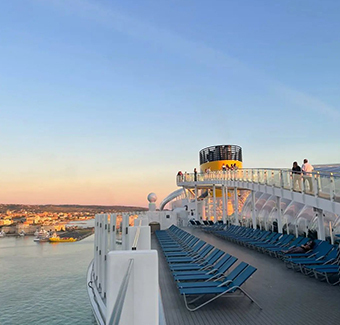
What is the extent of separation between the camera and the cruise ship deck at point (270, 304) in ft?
14.3

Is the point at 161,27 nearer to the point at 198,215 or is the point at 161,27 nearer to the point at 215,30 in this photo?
the point at 215,30

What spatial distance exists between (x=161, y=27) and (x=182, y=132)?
47.6 ft

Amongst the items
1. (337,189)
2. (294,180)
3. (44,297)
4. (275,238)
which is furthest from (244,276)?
(44,297)

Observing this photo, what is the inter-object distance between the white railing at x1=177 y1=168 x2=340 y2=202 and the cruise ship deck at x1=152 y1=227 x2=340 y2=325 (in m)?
2.92

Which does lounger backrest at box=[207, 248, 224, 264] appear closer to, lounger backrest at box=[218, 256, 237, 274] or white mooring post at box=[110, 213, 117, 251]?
lounger backrest at box=[218, 256, 237, 274]

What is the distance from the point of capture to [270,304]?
5.05 metres

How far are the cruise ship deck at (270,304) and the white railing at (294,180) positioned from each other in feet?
9.58

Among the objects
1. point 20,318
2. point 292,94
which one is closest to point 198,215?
point 292,94

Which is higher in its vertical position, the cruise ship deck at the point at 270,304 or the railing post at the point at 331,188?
the railing post at the point at 331,188

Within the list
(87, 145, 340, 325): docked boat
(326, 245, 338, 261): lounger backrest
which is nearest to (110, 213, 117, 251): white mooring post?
(87, 145, 340, 325): docked boat

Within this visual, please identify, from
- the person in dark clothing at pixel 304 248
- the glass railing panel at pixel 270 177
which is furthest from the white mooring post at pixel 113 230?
the glass railing panel at pixel 270 177

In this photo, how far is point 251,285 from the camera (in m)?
6.30

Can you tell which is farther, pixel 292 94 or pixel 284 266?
pixel 292 94

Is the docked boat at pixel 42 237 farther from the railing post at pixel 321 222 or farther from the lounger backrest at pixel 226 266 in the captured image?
the lounger backrest at pixel 226 266
